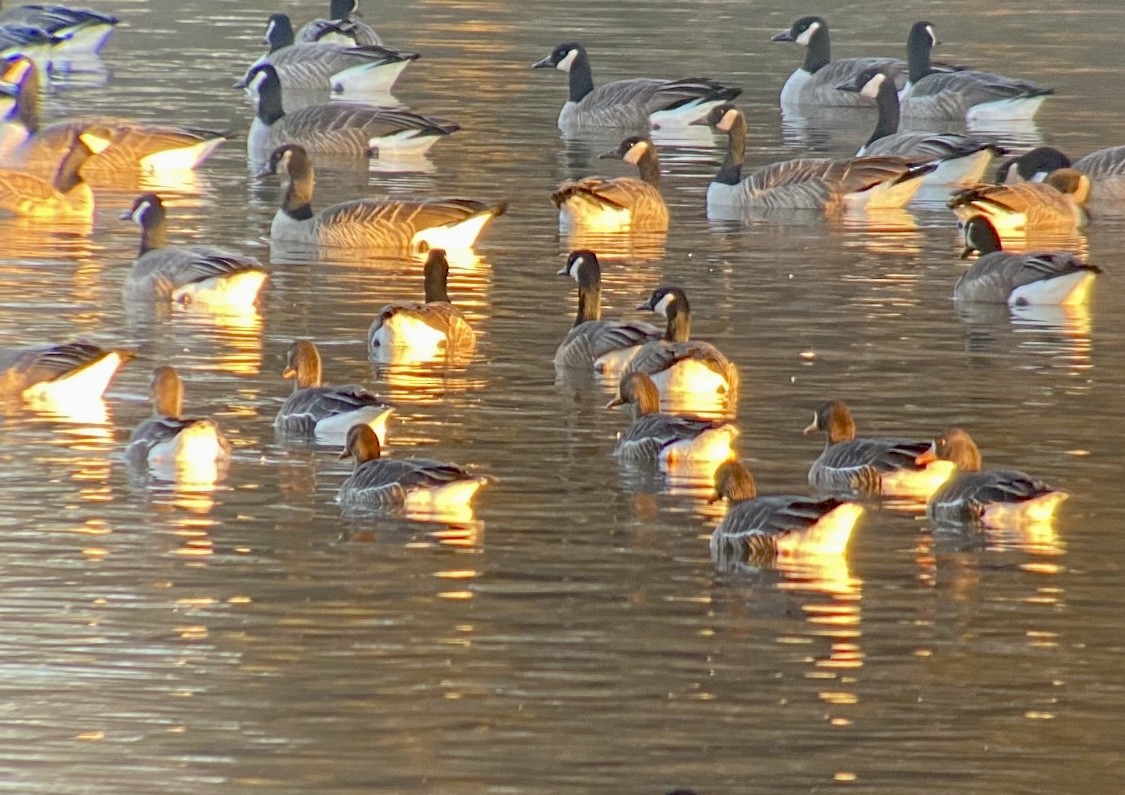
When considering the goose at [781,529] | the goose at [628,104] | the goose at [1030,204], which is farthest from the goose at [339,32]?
the goose at [781,529]

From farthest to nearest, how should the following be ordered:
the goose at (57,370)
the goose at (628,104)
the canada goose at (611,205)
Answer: the goose at (628,104), the canada goose at (611,205), the goose at (57,370)

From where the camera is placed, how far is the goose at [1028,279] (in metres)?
18.7

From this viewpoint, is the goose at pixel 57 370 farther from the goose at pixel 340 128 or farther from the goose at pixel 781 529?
the goose at pixel 340 128

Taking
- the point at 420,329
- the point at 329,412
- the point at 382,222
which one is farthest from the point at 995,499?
the point at 382,222

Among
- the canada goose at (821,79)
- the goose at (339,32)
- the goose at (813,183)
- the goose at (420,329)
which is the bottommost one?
the goose at (420,329)

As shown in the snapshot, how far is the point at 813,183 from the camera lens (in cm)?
2384

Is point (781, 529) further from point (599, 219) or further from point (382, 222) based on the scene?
point (599, 219)

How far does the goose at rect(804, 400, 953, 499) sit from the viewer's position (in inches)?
497

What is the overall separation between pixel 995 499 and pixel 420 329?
529 centimetres

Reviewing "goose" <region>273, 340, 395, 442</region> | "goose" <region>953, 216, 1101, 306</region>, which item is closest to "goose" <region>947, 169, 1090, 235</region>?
"goose" <region>953, 216, 1101, 306</region>

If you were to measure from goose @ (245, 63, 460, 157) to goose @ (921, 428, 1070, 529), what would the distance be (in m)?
15.3

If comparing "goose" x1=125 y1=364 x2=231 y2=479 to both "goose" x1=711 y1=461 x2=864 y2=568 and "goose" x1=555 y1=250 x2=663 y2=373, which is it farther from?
"goose" x1=555 y1=250 x2=663 y2=373

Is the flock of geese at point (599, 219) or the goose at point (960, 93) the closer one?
the flock of geese at point (599, 219)

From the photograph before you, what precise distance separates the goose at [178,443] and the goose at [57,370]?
4.41 feet
